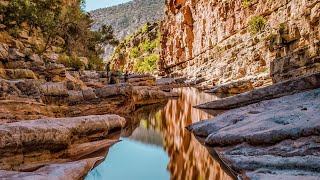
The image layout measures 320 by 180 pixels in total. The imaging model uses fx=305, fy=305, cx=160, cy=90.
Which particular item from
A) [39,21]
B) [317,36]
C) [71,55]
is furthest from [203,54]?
[317,36]

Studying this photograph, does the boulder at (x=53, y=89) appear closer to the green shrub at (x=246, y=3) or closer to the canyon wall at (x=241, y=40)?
the canyon wall at (x=241, y=40)

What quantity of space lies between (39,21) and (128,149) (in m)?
15.7

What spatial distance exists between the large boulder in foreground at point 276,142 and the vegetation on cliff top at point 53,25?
1537 cm

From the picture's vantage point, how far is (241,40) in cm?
3372

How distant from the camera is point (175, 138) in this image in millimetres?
9703

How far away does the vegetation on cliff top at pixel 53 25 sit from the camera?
62.5 feet

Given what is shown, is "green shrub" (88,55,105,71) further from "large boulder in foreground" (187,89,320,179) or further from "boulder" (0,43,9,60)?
"large boulder in foreground" (187,89,320,179)

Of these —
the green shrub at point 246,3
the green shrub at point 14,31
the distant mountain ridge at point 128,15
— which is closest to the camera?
the green shrub at point 14,31

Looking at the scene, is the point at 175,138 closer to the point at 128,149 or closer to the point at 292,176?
the point at 128,149

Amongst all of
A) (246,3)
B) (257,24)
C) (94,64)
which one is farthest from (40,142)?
(246,3)

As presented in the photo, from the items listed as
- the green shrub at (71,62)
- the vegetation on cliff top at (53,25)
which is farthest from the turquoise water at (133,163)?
the green shrub at (71,62)

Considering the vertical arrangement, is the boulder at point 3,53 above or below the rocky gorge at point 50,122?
above

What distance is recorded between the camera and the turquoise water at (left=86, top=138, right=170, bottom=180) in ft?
21.2

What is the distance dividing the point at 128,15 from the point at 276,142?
127295mm
